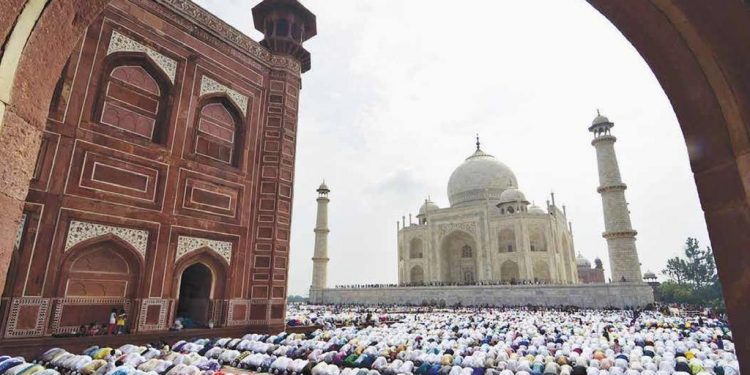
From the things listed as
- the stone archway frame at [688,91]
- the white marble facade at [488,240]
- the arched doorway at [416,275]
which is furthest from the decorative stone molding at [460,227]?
the stone archway frame at [688,91]

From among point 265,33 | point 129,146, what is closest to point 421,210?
point 265,33

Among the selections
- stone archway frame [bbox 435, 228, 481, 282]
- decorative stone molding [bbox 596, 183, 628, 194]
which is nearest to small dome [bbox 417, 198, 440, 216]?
stone archway frame [bbox 435, 228, 481, 282]

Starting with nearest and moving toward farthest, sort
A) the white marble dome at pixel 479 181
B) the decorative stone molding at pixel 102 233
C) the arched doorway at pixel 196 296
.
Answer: the decorative stone molding at pixel 102 233
the arched doorway at pixel 196 296
the white marble dome at pixel 479 181

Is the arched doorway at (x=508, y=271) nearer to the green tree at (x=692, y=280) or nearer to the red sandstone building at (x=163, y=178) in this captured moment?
the green tree at (x=692, y=280)

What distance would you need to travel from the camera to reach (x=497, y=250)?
30.9 meters

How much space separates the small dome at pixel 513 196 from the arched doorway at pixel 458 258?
176 inches

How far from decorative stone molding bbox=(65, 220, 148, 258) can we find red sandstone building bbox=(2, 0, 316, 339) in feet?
0.08

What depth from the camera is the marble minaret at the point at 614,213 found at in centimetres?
2167

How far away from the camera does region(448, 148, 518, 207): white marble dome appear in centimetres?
3775

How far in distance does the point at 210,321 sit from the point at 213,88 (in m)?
5.82

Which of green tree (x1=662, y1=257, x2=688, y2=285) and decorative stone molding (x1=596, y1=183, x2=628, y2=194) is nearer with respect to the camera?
decorative stone molding (x1=596, y1=183, x2=628, y2=194)

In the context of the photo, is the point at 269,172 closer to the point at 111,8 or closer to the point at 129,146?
the point at 129,146

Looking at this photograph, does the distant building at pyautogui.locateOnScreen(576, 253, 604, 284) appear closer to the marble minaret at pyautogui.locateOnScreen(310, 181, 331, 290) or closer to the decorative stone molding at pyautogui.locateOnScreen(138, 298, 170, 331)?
the marble minaret at pyautogui.locateOnScreen(310, 181, 331, 290)

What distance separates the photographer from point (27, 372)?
16.1ft
